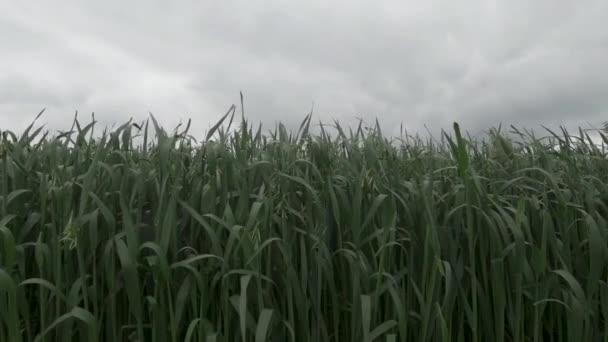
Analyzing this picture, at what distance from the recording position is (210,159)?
1590mm

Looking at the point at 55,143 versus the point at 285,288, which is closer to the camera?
the point at 285,288

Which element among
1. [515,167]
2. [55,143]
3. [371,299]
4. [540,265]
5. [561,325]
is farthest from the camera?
[515,167]

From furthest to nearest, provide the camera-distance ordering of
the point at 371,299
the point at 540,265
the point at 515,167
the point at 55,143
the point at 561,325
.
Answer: the point at 515,167
the point at 55,143
the point at 561,325
the point at 540,265
the point at 371,299

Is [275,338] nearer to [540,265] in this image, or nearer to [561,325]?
[540,265]

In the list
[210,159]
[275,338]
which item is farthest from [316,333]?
[210,159]

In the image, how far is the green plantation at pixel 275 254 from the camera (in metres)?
1.39

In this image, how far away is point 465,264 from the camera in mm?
1625

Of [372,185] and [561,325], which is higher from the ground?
[372,185]

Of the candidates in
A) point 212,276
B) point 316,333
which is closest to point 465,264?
point 316,333

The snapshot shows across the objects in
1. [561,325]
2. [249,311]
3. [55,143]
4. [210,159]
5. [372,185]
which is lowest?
[561,325]

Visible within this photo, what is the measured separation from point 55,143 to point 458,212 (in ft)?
4.54

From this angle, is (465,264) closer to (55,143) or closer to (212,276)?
(212,276)

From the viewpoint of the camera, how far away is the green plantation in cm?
139

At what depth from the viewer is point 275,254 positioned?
150 centimetres
